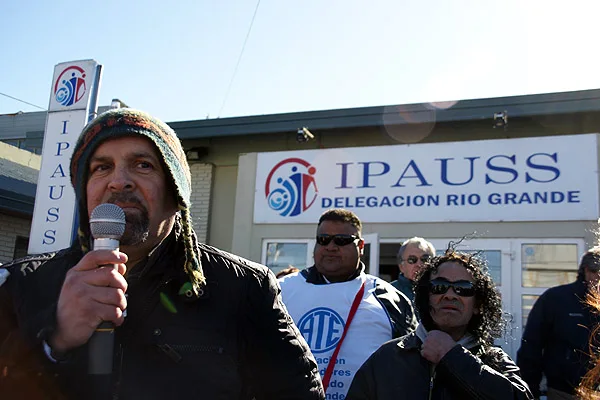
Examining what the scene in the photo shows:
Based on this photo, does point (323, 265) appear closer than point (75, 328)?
No

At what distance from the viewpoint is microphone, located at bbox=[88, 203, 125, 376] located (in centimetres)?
119

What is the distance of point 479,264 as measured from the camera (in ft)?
11.1

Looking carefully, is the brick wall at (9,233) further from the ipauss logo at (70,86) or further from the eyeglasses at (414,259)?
the eyeglasses at (414,259)

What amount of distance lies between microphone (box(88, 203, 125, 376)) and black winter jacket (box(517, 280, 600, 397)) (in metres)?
4.49

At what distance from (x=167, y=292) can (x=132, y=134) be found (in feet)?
1.48

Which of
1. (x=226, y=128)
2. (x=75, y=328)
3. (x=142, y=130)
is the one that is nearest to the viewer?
(x=75, y=328)

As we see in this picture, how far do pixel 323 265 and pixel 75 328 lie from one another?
2.86 m

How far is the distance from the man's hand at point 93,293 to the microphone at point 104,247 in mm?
22

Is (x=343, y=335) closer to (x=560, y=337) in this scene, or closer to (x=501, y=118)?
(x=560, y=337)

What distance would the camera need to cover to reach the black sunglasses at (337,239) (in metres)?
4.02

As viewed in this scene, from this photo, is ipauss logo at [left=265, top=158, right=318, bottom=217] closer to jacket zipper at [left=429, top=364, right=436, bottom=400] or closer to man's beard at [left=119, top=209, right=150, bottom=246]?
jacket zipper at [left=429, top=364, right=436, bottom=400]

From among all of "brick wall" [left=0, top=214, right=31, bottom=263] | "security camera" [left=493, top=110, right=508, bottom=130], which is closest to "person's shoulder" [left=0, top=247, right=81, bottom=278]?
"security camera" [left=493, top=110, right=508, bottom=130]

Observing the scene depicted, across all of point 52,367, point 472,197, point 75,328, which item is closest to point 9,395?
point 52,367

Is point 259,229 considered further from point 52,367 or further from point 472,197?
point 52,367
